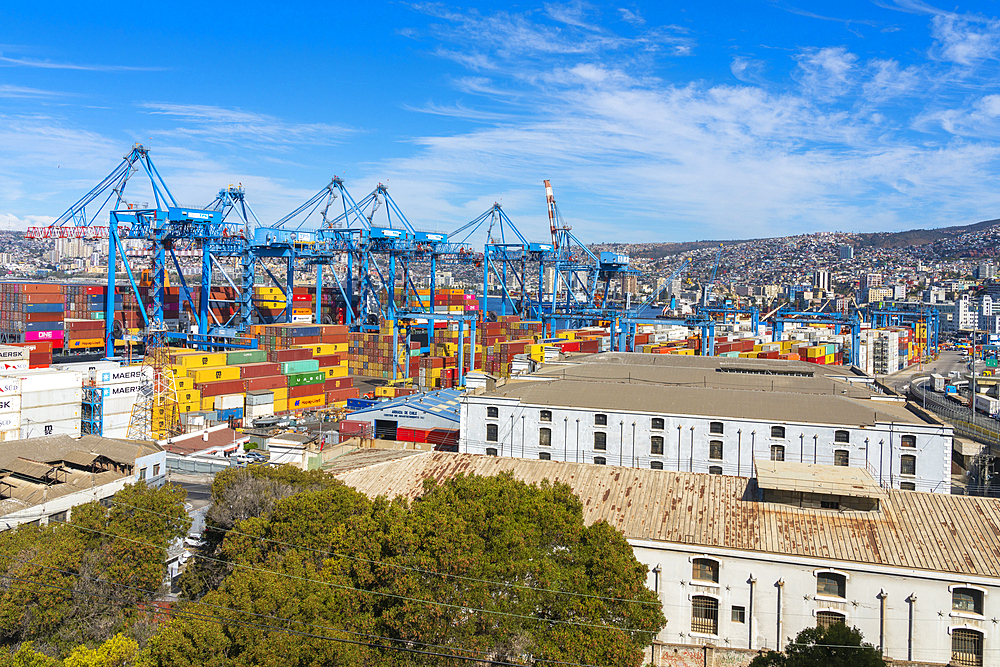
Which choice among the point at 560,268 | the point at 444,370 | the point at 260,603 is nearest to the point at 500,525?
the point at 260,603

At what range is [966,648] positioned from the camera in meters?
14.9

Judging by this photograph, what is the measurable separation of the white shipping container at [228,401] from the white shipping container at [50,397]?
31.2 feet

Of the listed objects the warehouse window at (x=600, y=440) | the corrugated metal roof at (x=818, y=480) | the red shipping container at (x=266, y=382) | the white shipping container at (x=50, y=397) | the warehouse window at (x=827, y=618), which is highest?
the corrugated metal roof at (x=818, y=480)

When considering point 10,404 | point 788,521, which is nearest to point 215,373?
point 10,404

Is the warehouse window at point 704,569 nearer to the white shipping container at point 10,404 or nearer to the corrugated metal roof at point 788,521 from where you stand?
the corrugated metal roof at point 788,521

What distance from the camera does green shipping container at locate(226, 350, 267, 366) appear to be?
4906 centimetres

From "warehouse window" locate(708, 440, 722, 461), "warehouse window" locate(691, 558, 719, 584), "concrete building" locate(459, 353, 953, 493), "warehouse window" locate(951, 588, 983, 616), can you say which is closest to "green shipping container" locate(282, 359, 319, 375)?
"concrete building" locate(459, 353, 953, 493)

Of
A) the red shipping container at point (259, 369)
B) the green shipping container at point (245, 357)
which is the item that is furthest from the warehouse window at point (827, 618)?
the green shipping container at point (245, 357)

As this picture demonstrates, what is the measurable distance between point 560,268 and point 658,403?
63.2m

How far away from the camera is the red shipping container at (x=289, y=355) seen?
53844 millimetres

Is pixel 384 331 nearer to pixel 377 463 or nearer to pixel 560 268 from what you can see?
pixel 560 268

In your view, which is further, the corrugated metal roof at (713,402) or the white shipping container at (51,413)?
the white shipping container at (51,413)

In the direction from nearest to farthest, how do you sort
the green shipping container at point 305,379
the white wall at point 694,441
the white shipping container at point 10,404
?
1. the white wall at point 694,441
2. the white shipping container at point 10,404
3. the green shipping container at point 305,379

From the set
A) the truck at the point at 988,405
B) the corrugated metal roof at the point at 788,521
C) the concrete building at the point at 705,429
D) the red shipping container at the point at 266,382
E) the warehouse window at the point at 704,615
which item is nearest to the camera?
the corrugated metal roof at the point at 788,521
